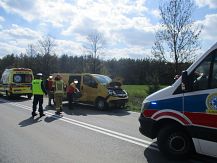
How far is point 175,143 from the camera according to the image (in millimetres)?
6211

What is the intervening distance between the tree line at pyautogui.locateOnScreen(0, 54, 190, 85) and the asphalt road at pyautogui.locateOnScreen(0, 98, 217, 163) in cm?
818

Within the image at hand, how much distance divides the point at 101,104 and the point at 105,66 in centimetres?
3652

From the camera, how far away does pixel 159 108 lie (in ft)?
20.9

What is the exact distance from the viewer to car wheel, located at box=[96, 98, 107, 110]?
15.2m

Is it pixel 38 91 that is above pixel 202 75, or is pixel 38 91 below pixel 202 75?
below

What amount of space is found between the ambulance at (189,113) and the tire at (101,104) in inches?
337

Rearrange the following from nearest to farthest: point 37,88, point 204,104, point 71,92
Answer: point 204,104, point 37,88, point 71,92

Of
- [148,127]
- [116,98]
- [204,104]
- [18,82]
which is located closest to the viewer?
[204,104]

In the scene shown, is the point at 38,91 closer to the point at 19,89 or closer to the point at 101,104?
the point at 101,104

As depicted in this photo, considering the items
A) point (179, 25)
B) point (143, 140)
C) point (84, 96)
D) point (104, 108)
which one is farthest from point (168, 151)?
point (179, 25)

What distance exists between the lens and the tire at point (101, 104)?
1518cm

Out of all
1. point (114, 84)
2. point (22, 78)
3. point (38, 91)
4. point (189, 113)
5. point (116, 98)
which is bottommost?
point (116, 98)

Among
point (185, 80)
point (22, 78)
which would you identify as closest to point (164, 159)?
point (185, 80)

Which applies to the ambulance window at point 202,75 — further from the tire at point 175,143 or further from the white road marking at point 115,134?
the white road marking at point 115,134
